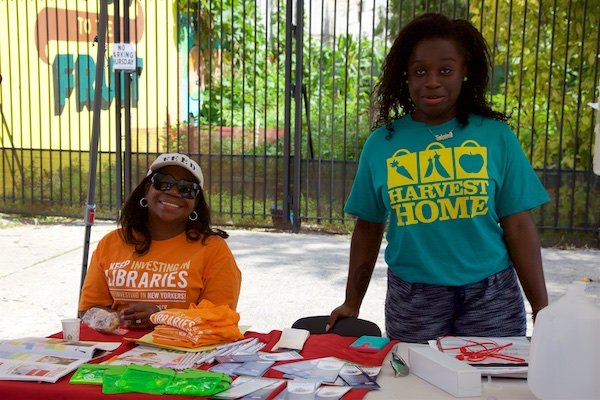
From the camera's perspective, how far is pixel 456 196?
235 centimetres

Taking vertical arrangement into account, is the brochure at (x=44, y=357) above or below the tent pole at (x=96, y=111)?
below

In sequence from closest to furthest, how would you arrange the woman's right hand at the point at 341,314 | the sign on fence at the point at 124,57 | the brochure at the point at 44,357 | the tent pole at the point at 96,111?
the brochure at the point at 44,357 → the woman's right hand at the point at 341,314 → the tent pole at the point at 96,111 → the sign on fence at the point at 124,57

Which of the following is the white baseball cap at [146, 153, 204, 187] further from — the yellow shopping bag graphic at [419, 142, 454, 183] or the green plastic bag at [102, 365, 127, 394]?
the green plastic bag at [102, 365, 127, 394]

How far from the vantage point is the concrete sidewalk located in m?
5.06

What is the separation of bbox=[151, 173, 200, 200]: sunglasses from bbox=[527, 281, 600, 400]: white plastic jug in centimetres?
152

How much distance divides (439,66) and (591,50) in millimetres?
5561

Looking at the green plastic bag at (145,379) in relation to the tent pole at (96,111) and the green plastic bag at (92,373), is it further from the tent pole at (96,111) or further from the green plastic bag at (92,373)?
the tent pole at (96,111)

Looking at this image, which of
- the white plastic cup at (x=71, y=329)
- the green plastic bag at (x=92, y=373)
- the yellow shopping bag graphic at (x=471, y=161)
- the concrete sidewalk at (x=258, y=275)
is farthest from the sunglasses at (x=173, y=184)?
the concrete sidewalk at (x=258, y=275)

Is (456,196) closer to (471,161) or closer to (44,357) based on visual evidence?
(471,161)

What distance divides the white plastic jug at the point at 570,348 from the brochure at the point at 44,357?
1254mm

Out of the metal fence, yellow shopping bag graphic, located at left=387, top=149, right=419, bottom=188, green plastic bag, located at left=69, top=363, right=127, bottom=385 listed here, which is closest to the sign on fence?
the metal fence

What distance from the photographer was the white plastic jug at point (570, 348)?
5.53 ft

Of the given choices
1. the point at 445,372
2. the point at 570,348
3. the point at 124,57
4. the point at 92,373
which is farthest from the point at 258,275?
the point at 570,348

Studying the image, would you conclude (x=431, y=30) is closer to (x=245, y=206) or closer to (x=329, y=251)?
(x=329, y=251)
